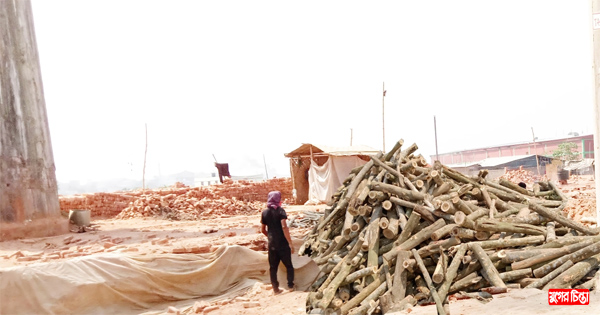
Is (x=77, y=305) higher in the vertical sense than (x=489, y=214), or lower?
lower

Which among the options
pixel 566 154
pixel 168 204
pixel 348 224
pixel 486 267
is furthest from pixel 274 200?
pixel 566 154

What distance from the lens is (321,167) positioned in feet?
58.2

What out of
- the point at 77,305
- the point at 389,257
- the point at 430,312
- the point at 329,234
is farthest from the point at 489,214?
the point at 77,305

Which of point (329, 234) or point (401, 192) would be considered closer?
point (401, 192)

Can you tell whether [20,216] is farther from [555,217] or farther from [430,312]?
[555,217]

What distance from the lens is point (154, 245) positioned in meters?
8.06

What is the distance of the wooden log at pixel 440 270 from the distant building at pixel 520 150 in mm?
35549

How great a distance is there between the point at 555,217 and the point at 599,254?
2.80ft

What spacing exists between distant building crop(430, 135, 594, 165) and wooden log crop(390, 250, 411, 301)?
3570cm

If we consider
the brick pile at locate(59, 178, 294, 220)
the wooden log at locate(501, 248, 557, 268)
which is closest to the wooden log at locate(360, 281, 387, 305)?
the wooden log at locate(501, 248, 557, 268)

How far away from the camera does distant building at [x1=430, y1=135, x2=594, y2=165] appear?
37500 mm

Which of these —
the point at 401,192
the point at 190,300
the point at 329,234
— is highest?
the point at 401,192

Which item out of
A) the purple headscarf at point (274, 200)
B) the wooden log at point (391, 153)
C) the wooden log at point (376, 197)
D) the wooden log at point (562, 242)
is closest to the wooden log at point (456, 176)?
the wooden log at point (391, 153)

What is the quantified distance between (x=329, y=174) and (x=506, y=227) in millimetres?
12251
